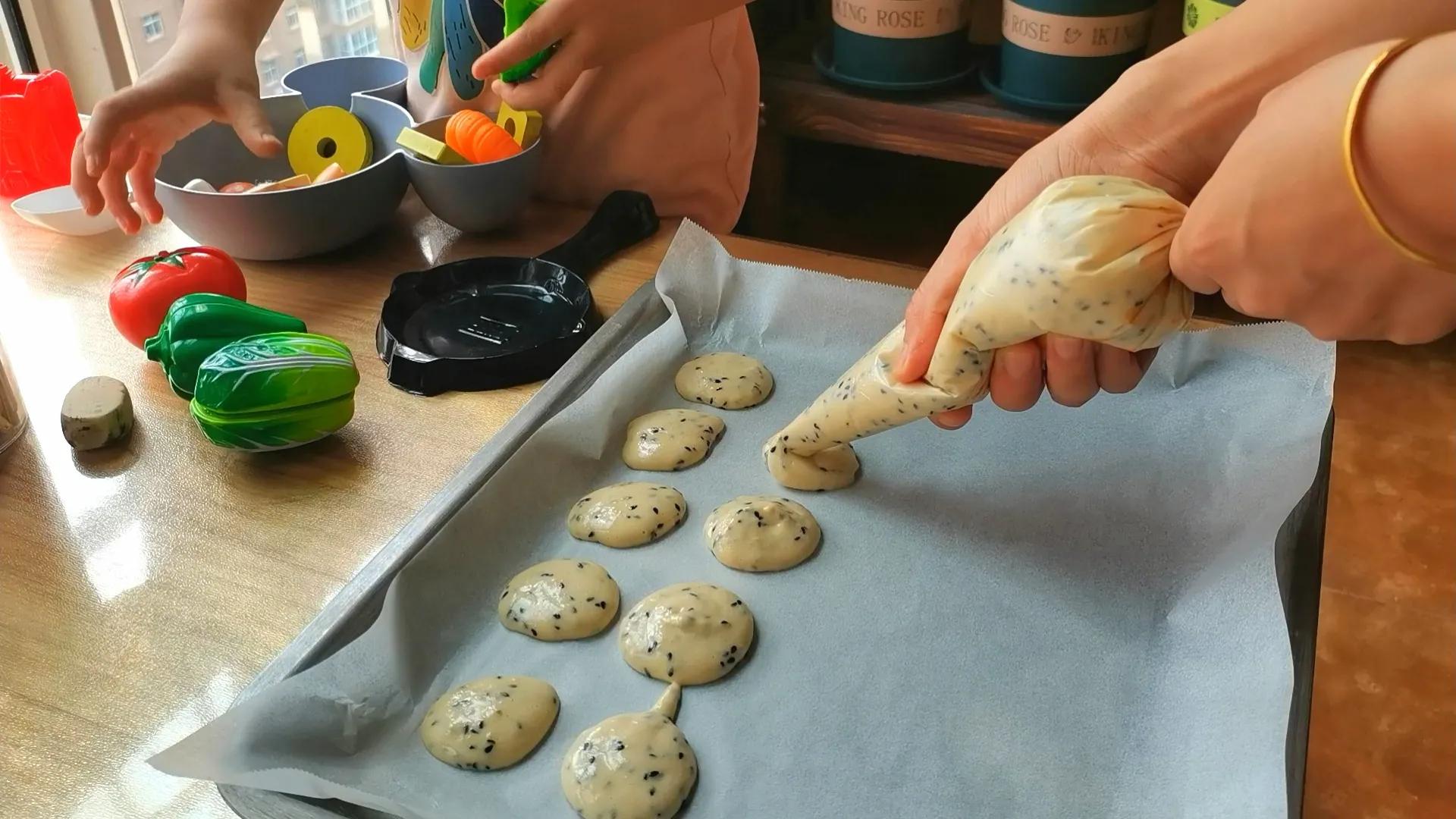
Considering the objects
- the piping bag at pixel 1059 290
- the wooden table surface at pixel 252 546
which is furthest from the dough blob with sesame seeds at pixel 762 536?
the wooden table surface at pixel 252 546

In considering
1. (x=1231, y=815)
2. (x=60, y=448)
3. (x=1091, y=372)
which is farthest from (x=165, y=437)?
(x=1231, y=815)

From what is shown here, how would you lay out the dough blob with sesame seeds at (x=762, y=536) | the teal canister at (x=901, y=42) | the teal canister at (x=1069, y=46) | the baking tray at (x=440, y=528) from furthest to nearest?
the teal canister at (x=901, y=42)
the teal canister at (x=1069, y=46)
the dough blob with sesame seeds at (x=762, y=536)
the baking tray at (x=440, y=528)

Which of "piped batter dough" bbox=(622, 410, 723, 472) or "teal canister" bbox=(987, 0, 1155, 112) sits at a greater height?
"teal canister" bbox=(987, 0, 1155, 112)

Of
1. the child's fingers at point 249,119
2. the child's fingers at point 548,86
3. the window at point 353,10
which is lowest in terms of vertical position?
the window at point 353,10

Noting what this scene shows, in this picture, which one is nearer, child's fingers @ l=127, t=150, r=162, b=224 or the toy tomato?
the toy tomato

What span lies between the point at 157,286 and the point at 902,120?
1.22 m

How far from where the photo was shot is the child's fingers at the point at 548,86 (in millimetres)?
1129

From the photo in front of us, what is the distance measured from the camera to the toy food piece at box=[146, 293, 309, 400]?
102cm

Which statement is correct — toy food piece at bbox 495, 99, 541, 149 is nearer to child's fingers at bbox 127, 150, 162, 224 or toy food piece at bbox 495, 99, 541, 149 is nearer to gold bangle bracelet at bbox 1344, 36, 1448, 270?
child's fingers at bbox 127, 150, 162, 224

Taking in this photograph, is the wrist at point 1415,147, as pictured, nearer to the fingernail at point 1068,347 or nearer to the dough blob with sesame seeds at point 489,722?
the fingernail at point 1068,347

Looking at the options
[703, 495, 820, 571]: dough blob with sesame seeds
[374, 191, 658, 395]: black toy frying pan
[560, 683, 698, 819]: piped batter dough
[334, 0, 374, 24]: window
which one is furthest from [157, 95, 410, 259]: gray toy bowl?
[334, 0, 374, 24]: window

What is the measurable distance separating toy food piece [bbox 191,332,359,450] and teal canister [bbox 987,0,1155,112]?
1190mm

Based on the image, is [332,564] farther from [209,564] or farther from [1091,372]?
[1091,372]

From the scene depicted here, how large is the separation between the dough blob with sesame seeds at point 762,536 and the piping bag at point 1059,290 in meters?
0.12
